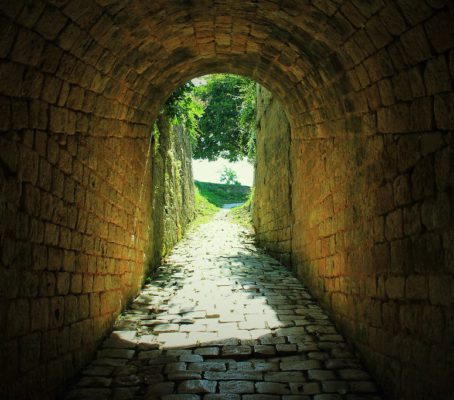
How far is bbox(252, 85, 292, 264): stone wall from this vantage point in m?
9.23

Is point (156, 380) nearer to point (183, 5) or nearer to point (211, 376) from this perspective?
point (211, 376)

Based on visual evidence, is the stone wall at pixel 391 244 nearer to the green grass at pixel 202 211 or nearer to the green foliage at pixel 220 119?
the green grass at pixel 202 211

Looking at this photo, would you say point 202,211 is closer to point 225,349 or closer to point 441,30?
point 225,349

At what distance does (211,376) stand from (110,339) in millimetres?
1646

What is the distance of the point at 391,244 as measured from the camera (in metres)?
3.74

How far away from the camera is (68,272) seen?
3.99m

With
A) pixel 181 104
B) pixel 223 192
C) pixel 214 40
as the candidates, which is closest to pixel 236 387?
pixel 214 40

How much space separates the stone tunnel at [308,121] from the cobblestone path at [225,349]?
0.87 ft

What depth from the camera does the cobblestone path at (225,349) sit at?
388 cm

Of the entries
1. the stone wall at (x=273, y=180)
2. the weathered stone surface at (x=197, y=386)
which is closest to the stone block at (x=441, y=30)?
the weathered stone surface at (x=197, y=386)

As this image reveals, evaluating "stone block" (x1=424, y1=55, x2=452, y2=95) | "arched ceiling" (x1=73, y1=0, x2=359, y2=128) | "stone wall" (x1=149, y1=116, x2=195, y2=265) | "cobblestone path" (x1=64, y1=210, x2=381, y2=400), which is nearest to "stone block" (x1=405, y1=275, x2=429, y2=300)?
"cobblestone path" (x1=64, y1=210, x2=381, y2=400)

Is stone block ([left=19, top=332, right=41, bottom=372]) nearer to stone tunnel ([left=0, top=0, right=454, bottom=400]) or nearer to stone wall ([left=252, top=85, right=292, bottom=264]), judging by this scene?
stone tunnel ([left=0, top=0, right=454, bottom=400])

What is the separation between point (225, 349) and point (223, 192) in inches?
1129

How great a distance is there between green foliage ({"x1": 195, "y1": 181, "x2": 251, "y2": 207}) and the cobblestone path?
22249mm
